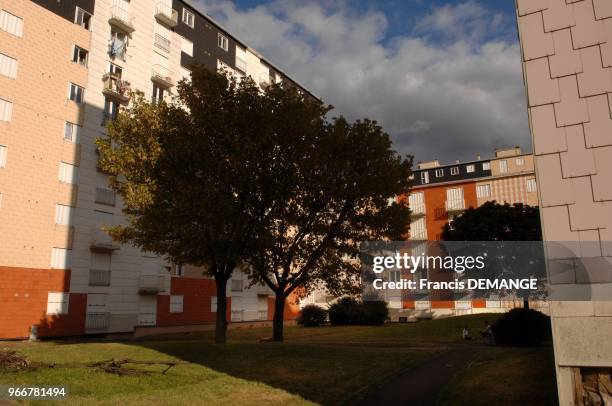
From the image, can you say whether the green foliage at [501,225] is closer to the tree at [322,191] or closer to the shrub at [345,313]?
the shrub at [345,313]

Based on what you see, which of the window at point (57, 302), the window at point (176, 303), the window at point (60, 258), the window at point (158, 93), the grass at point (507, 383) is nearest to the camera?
the grass at point (507, 383)

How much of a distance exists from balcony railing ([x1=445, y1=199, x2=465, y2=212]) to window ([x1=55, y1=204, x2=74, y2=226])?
4639 cm

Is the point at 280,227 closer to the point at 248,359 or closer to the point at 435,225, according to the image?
the point at 248,359

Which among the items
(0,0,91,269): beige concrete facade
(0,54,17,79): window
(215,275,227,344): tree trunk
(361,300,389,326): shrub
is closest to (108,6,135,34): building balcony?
(0,0,91,269): beige concrete facade

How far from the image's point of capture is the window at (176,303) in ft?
135

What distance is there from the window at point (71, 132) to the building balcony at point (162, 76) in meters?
8.80

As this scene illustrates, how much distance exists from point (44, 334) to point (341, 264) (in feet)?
65.8

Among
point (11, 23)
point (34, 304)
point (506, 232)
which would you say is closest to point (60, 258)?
point (34, 304)

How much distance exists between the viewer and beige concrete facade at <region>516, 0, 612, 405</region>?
6.38 metres

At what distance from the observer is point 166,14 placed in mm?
43281

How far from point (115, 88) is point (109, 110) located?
1.73m

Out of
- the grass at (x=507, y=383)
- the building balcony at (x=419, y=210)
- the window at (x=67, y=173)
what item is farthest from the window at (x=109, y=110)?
the building balcony at (x=419, y=210)

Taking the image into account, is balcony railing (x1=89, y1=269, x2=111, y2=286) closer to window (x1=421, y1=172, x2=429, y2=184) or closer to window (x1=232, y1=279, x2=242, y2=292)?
window (x1=232, y1=279, x2=242, y2=292)

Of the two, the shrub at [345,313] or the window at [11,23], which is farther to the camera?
the shrub at [345,313]
